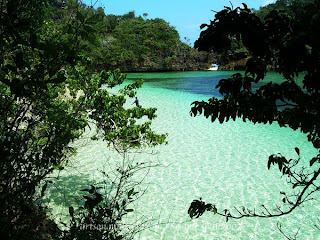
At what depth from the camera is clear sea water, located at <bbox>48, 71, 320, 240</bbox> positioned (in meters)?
4.55

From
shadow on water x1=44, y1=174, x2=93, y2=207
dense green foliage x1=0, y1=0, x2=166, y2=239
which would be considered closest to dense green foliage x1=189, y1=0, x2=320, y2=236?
dense green foliage x1=0, y1=0, x2=166, y2=239

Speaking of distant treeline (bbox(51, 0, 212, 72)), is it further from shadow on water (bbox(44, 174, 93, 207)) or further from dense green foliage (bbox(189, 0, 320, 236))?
dense green foliage (bbox(189, 0, 320, 236))

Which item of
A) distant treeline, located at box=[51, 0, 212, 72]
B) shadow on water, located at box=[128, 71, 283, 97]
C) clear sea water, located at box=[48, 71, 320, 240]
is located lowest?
clear sea water, located at box=[48, 71, 320, 240]

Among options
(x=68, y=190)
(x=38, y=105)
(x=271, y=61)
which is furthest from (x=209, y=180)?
(x=271, y=61)

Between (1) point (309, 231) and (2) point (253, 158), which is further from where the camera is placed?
(2) point (253, 158)

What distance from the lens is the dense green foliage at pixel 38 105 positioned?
152cm

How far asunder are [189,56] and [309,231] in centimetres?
4681

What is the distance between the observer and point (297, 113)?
1542 millimetres

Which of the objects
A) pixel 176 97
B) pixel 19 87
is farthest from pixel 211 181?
pixel 176 97

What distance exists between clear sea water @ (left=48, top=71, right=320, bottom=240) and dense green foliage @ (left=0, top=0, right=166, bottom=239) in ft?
1.41

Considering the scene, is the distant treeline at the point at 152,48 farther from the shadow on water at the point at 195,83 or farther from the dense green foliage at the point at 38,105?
the dense green foliage at the point at 38,105

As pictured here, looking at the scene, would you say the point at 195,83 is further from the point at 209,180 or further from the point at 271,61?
the point at 271,61

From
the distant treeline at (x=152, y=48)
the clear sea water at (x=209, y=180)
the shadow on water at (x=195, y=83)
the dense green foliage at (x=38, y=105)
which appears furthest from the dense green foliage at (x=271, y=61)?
the distant treeline at (x=152, y=48)

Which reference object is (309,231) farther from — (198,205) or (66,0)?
(66,0)
